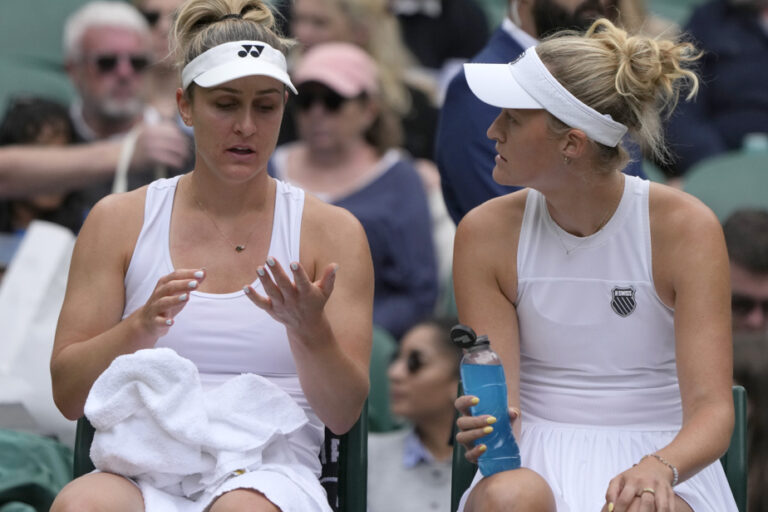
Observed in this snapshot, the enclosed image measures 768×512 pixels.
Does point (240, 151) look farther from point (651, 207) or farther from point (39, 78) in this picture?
point (39, 78)

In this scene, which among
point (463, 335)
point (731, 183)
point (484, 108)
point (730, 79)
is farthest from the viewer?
point (730, 79)

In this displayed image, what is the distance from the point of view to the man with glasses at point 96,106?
4379mm

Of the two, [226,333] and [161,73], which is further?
[161,73]

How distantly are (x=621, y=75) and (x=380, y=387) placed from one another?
6.18 ft

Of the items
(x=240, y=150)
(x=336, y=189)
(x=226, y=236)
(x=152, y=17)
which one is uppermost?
(x=152, y=17)

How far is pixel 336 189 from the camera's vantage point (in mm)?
4953

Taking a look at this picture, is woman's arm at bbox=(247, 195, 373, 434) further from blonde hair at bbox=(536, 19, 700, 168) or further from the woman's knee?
blonde hair at bbox=(536, 19, 700, 168)

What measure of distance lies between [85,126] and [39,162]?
641 mm

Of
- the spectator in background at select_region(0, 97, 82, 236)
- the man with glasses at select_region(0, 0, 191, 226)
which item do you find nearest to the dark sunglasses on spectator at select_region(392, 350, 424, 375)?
the man with glasses at select_region(0, 0, 191, 226)

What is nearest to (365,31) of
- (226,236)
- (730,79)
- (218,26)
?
(730,79)

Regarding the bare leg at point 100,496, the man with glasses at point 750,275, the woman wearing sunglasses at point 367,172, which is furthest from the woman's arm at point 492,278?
the woman wearing sunglasses at point 367,172

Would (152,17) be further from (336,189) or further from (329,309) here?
(329,309)

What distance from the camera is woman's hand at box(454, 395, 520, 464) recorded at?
2449 mm

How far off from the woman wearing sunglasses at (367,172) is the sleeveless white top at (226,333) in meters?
1.92
